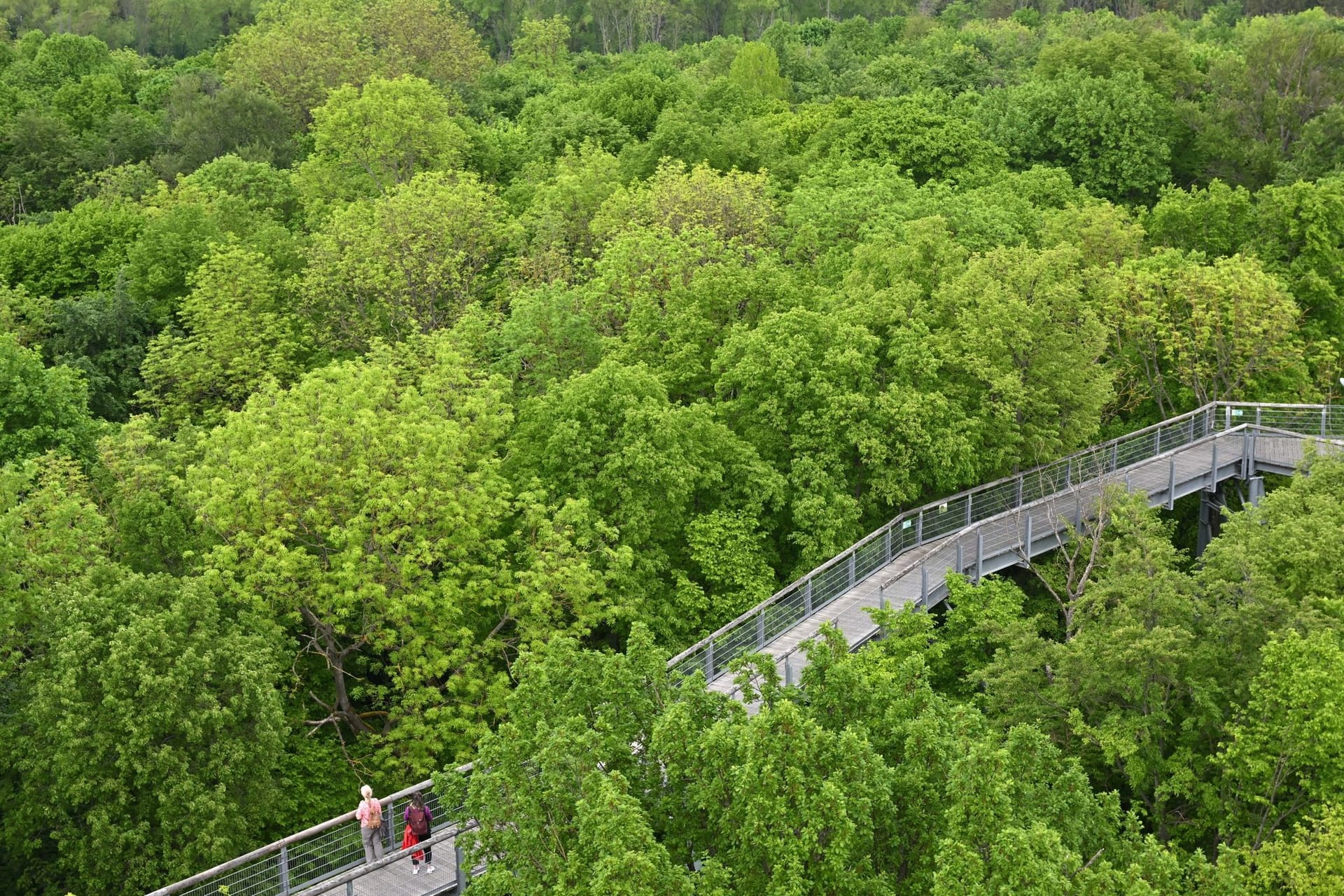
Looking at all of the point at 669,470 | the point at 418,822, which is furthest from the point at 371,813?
the point at 669,470

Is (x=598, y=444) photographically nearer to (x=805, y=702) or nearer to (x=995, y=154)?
(x=805, y=702)

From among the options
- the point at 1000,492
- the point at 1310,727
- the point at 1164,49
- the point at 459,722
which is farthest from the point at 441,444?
the point at 1164,49

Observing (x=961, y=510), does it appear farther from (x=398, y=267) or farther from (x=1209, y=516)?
(x=398, y=267)

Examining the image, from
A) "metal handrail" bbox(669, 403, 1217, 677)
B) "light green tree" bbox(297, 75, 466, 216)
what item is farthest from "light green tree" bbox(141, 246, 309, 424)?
"metal handrail" bbox(669, 403, 1217, 677)

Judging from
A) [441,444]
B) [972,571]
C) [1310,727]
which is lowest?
[972,571]

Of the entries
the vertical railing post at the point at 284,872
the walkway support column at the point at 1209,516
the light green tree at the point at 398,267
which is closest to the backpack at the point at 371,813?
the vertical railing post at the point at 284,872

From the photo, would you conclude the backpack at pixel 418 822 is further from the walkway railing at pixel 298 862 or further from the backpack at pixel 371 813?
the backpack at pixel 371 813
